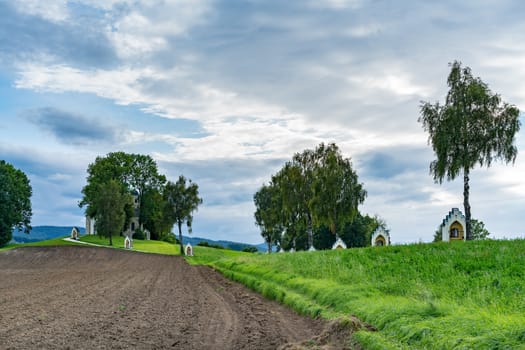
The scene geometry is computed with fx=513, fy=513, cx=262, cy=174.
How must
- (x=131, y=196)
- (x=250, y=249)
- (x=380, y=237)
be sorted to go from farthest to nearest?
(x=250, y=249) → (x=131, y=196) → (x=380, y=237)

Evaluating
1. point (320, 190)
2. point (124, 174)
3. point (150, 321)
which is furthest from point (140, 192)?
point (150, 321)

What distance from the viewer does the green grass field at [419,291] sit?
34.6 feet

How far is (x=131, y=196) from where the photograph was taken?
3814 inches

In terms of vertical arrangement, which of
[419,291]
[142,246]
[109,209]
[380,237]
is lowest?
[142,246]

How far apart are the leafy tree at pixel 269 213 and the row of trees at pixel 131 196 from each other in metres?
12.6

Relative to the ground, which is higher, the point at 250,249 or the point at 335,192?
the point at 335,192

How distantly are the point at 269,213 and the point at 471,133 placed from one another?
4797 cm

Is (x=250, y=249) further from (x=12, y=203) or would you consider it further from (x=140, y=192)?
(x=12, y=203)

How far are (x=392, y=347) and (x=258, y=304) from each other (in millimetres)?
9488

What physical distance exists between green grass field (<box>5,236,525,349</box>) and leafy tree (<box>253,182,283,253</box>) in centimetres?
5499

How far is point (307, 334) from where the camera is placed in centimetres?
1322

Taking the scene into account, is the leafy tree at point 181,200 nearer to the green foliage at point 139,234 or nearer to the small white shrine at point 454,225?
the green foliage at point 139,234

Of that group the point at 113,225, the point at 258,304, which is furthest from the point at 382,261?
the point at 113,225

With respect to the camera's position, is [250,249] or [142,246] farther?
[250,249]
